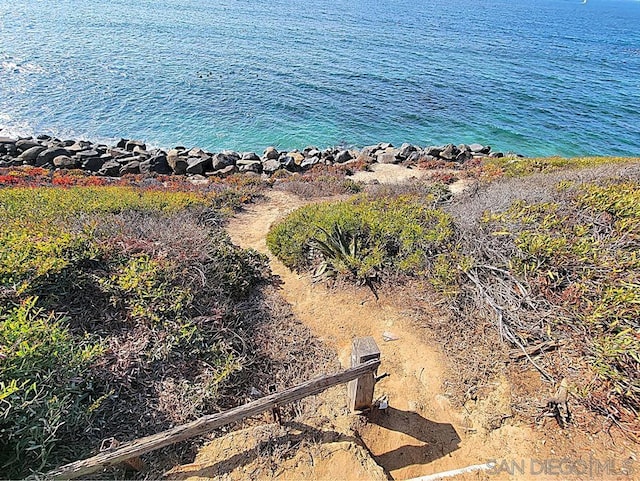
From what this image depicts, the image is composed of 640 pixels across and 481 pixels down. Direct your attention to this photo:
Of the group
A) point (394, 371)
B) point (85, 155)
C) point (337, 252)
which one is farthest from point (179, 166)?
point (394, 371)

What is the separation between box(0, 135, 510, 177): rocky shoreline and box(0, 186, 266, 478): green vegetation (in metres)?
12.2

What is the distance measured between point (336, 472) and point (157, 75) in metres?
36.4

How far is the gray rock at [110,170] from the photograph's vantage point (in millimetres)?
18017

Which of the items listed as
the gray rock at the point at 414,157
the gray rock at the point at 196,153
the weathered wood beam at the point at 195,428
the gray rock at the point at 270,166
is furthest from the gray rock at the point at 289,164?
the weathered wood beam at the point at 195,428

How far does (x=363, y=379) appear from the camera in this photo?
4289mm

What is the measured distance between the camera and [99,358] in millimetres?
4438

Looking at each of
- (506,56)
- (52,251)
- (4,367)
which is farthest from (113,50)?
(506,56)

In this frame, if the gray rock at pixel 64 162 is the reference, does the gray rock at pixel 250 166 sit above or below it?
above

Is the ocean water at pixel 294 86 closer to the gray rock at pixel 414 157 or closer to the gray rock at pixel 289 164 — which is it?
the gray rock at pixel 414 157

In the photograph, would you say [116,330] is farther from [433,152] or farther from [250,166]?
[433,152]

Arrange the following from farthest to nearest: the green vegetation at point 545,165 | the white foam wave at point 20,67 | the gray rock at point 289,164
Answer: the white foam wave at point 20,67 → the gray rock at point 289,164 → the green vegetation at point 545,165

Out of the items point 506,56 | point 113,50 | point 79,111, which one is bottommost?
point 79,111

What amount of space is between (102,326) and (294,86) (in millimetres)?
30886

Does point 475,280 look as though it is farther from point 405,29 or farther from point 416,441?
point 405,29
